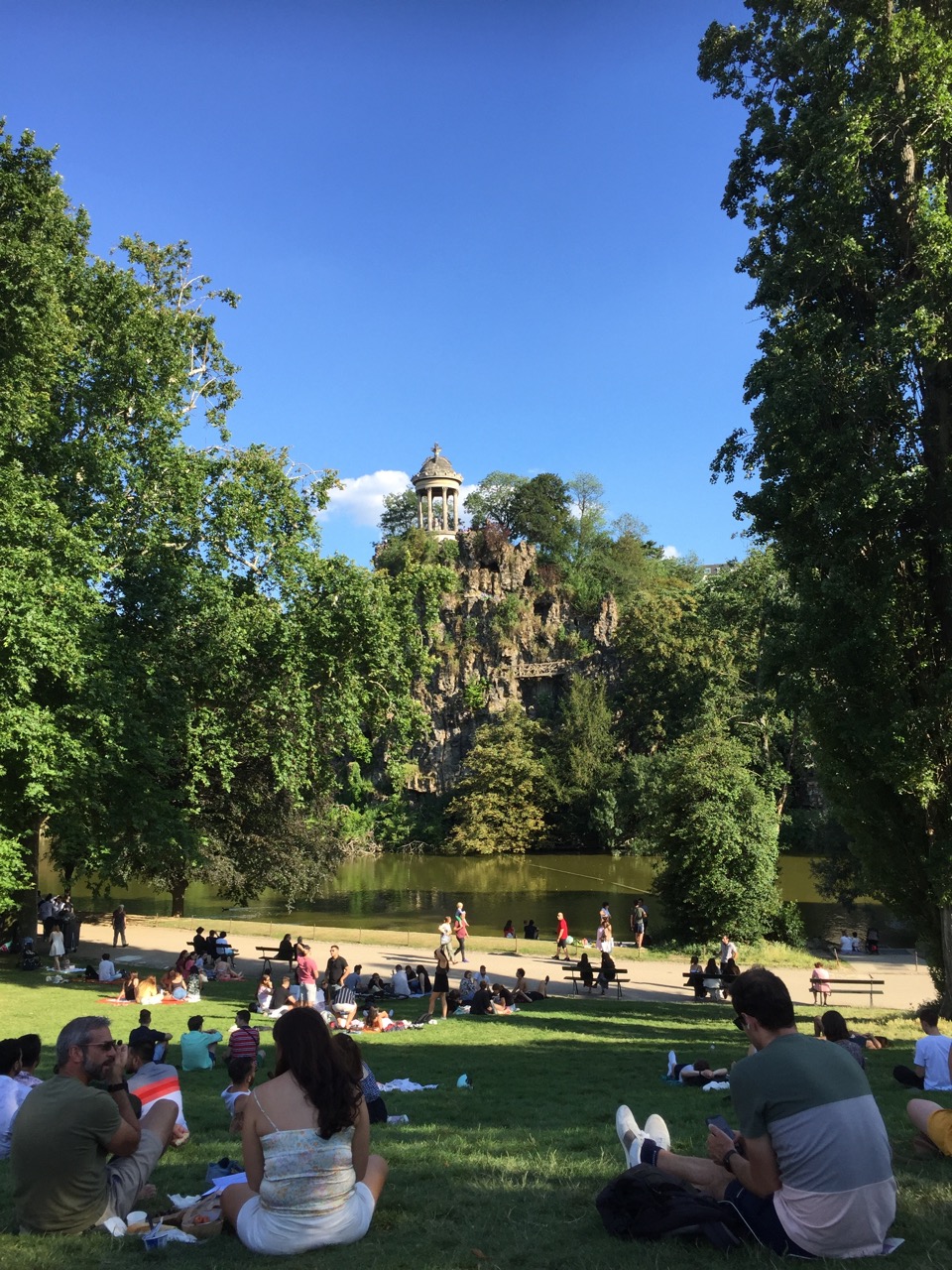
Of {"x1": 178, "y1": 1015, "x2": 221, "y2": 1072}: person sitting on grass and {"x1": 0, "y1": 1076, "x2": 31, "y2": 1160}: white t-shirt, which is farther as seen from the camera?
Result: {"x1": 178, "y1": 1015, "x2": 221, "y2": 1072}: person sitting on grass

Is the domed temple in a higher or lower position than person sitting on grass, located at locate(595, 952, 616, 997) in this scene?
higher

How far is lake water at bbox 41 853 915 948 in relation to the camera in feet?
124

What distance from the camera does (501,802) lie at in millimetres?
63562

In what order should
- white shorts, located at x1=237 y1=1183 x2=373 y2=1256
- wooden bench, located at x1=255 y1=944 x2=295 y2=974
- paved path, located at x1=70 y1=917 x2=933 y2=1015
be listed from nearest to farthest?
white shorts, located at x1=237 y1=1183 x2=373 y2=1256, paved path, located at x1=70 y1=917 x2=933 y2=1015, wooden bench, located at x1=255 y1=944 x2=295 y2=974

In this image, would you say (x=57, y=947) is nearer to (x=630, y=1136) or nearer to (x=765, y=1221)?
(x=630, y=1136)

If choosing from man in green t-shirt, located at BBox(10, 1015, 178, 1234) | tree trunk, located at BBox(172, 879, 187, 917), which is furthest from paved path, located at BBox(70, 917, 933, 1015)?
man in green t-shirt, located at BBox(10, 1015, 178, 1234)

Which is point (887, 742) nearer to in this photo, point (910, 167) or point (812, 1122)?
point (910, 167)

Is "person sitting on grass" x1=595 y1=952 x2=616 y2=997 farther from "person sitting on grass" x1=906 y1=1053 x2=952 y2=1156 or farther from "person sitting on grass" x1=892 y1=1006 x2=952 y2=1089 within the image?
"person sitting on grass" x1=906 y1=1053 x2=952 y2=1156

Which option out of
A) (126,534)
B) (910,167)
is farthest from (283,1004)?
(910,167)

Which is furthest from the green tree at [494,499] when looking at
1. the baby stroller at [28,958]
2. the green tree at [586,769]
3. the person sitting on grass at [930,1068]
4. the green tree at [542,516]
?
the person sitting on grass at [930,1068]

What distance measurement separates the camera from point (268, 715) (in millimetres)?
26359

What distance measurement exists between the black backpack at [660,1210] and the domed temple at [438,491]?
84089mm

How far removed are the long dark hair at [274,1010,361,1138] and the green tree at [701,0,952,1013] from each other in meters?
11.7

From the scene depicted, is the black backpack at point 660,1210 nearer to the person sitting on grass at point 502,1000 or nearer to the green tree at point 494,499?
the person sitting on grass at point 502,1000
